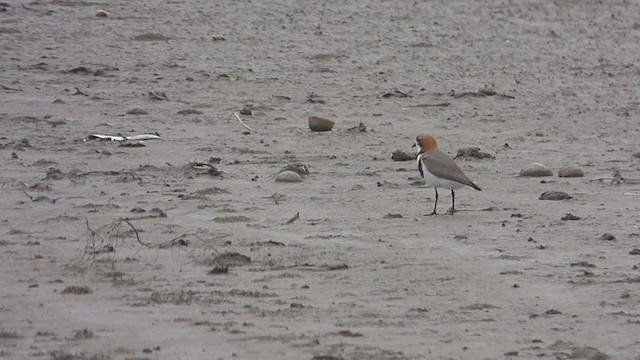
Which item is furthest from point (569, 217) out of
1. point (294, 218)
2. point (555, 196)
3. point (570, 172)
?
point (294, 218)

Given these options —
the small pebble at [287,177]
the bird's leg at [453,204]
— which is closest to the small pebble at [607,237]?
the bird's leg at [453,204]

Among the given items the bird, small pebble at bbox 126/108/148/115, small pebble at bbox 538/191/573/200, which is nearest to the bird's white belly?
the bird

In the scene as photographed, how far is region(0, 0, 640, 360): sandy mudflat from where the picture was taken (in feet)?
21.0

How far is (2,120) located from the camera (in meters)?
12.5

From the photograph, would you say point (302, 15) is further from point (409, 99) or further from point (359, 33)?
point (409, 99)

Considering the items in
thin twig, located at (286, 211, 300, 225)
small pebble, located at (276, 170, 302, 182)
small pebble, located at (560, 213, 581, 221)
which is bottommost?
small pebble, located at (276, 170, 302, 182)

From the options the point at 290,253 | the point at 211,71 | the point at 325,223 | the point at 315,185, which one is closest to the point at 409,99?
the point at 211,71

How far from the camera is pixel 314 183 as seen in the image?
10.4 m

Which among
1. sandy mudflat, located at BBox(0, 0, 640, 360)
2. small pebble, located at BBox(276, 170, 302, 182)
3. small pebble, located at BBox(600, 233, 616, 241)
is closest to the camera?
sandy mudflat, located at BBox(0, 0, 640, 360)

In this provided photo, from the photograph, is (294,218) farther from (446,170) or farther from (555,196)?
(555,196)

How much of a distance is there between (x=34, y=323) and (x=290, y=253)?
6.66ft

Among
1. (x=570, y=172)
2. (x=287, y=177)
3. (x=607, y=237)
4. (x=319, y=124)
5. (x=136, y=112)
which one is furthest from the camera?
(x=136, y=112)

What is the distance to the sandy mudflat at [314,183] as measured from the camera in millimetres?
6402

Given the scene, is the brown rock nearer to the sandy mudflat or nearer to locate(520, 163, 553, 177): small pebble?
the sandy mudflat
